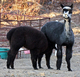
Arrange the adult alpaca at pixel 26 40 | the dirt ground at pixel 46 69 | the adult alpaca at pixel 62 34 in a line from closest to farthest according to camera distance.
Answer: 1. the dirt ground at pixel 46 69
2. the adult alpaca at pixel 26 40
3. the adult alpaca at pixel 62 34

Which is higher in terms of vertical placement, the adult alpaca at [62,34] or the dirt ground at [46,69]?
the adult alpaca at [62,34]

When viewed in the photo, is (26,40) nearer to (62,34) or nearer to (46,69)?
(62,34)

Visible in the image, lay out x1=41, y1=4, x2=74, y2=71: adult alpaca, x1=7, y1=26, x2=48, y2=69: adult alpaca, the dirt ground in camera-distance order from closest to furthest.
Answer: the dirt ground → x1=7, y1=26, x2=48, y2=69: adult alpaca → x1=41, y1=4, x2=74, y2=71: adult alpaca

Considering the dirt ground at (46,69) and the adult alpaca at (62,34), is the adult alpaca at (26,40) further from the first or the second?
the dirt ground at (46,69)

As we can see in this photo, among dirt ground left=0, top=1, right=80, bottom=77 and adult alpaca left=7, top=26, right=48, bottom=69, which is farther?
adult alpaca left=7, top=26, right=48, bottom=69

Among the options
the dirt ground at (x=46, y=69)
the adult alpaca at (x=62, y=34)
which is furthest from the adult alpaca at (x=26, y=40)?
the dirt ground at (x=46, y=69)

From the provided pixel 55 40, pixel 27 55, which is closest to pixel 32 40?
pixel 55 40

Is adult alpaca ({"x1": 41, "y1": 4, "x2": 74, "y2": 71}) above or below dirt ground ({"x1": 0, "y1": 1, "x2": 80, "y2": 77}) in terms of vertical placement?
above

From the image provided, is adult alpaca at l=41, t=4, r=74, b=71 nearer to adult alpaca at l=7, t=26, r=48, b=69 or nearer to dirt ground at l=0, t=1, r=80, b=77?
adult alpaca at l=7, t=26, r=48, b=69

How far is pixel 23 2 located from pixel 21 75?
16613 mm

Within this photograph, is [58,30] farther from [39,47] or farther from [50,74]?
[50,74]

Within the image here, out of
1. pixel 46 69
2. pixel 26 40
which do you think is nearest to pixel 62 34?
pixel 26 40

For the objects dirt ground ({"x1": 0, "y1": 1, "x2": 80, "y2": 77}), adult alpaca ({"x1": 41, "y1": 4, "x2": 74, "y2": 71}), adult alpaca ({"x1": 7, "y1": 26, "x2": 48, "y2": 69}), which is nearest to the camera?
dirt ground ({"x1": 0, "y1": 1, "x2": 80, "y2": 77})

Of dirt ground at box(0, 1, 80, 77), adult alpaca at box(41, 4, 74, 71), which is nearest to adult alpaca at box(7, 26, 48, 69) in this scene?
adult alpaca at box(41, 4, 74, 71)
